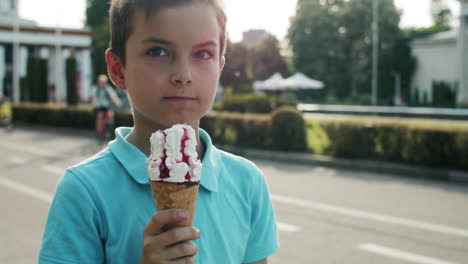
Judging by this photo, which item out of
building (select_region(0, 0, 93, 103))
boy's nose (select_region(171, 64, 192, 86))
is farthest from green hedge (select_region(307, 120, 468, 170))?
building (select_region(0, 0, 93, 103))

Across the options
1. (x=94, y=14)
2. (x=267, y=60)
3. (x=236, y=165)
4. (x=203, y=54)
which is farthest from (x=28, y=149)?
(x=94, y=14)

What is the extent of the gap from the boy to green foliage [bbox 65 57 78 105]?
83.5 feet

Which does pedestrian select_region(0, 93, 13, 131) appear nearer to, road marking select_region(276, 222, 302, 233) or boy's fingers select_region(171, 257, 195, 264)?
road marking select_region(276, 222, 302, 233)

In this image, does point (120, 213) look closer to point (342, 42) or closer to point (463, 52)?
point (463, 52)

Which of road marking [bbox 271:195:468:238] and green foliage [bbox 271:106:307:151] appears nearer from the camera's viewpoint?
road marking [bbox 271:195:468:238]

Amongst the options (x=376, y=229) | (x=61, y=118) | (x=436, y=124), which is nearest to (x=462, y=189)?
(x=436, y=124)

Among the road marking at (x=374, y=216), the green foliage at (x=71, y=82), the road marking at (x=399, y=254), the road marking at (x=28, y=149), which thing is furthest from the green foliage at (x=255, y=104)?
the road marking at (x=399, y=254)

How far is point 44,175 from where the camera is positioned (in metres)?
10.1

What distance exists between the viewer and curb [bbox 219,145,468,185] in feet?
31.2

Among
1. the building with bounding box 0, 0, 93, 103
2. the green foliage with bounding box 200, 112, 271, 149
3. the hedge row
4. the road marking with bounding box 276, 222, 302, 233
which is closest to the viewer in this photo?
the road marking with bounding box 276, 222, 302, 233

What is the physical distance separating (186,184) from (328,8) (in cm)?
5720

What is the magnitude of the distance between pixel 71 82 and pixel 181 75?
26.8 m

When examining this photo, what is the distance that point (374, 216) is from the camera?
6.77m

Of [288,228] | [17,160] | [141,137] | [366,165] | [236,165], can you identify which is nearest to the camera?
[141,137]
